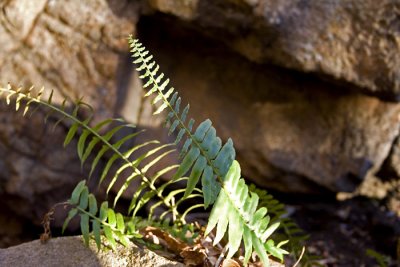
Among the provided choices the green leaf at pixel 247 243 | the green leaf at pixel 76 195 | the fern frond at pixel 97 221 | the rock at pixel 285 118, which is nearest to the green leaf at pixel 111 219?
the fern frond at pixel 97 221

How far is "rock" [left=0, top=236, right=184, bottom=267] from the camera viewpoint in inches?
65.3

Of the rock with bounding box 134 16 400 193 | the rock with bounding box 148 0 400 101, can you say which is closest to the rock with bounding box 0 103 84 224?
the rock with bounding box 134 16 400 193

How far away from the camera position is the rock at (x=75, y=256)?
166 cm

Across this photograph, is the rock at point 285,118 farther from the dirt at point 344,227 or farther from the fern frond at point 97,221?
the fern frond at point 97,221

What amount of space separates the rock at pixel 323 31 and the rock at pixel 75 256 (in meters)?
1.90

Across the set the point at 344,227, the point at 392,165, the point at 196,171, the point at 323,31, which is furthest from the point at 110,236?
the point at 392,165

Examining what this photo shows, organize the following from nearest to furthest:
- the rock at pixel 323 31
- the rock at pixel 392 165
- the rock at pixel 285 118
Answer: the rock at pixel 323 31 < the rock at pixel 285 118 < the rock at pixel 392 165

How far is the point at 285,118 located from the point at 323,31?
28.8 inches

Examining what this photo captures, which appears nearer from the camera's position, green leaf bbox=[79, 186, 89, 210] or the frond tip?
the frond tip

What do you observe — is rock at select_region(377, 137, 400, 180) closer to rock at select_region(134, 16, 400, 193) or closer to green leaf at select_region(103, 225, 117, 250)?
rock at select_region(134, 16, 400, 193)

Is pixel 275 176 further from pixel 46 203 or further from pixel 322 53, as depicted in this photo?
pixel 46 203

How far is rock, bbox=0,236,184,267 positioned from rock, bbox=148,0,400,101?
190cm

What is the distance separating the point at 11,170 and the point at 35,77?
Answer: 23.0 inches

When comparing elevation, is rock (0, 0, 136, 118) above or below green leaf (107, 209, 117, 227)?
above
